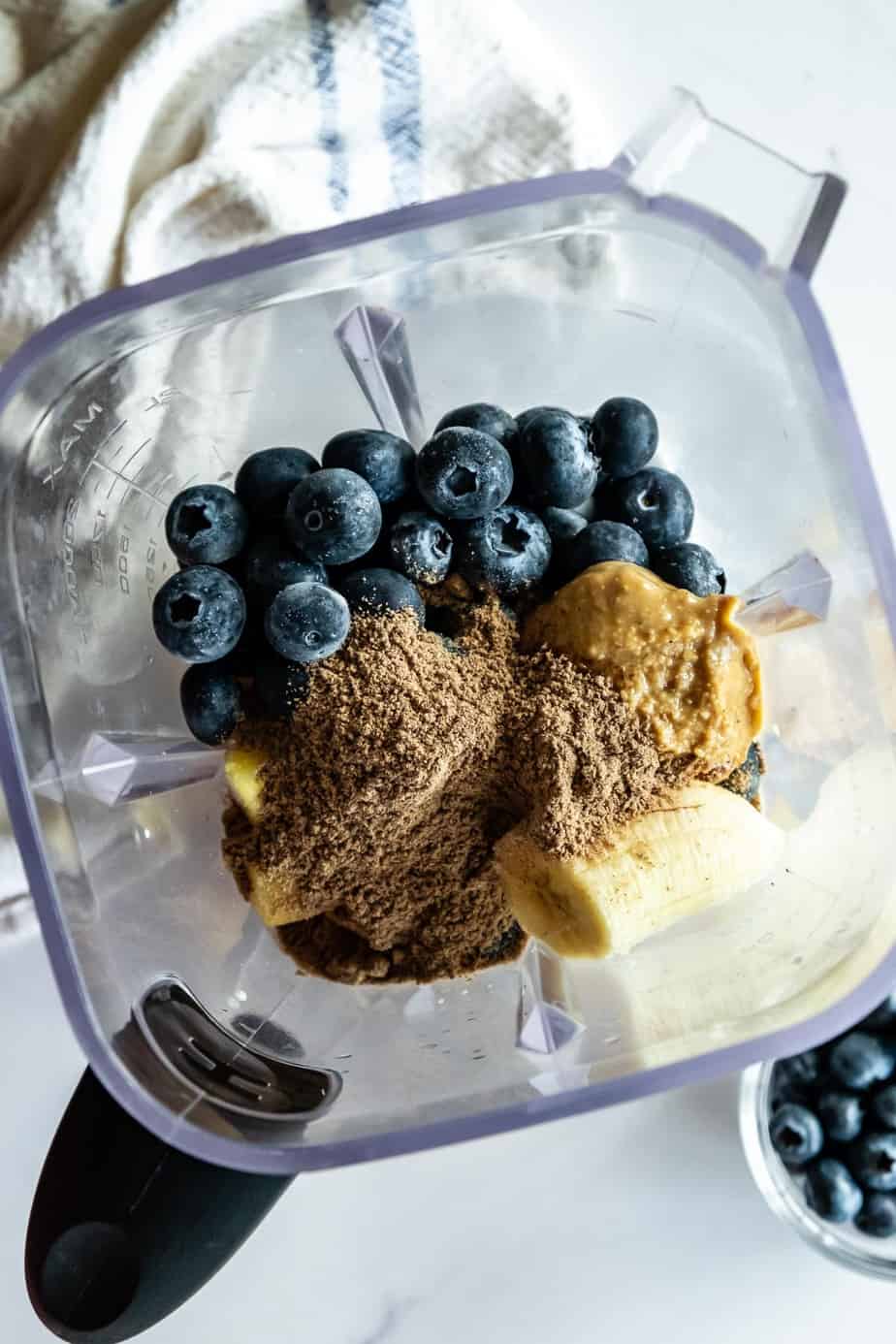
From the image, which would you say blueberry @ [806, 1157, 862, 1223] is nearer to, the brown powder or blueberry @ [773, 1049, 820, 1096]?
blueberry @ [773, 1049, 820, 1096]

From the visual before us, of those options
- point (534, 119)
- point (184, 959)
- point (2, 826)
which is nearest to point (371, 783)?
point (184, 959)

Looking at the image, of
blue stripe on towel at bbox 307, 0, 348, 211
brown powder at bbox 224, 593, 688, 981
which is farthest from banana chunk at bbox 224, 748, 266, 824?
blue stripe on towel at bbox 307, 0, 348, 211

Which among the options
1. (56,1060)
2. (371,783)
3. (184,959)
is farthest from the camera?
(56,1060)

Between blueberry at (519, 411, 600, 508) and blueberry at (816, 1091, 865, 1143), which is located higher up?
blueberry at (519, 411, 600, 508)

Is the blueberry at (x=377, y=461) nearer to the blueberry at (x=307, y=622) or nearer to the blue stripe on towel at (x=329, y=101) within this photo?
the blueberry at (x=307, y=622)

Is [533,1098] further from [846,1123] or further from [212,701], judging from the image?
[846,1123]

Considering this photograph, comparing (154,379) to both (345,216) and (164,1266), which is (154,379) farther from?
(164,1266)

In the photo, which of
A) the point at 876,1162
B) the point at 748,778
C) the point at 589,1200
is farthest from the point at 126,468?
the point at 876,1162
